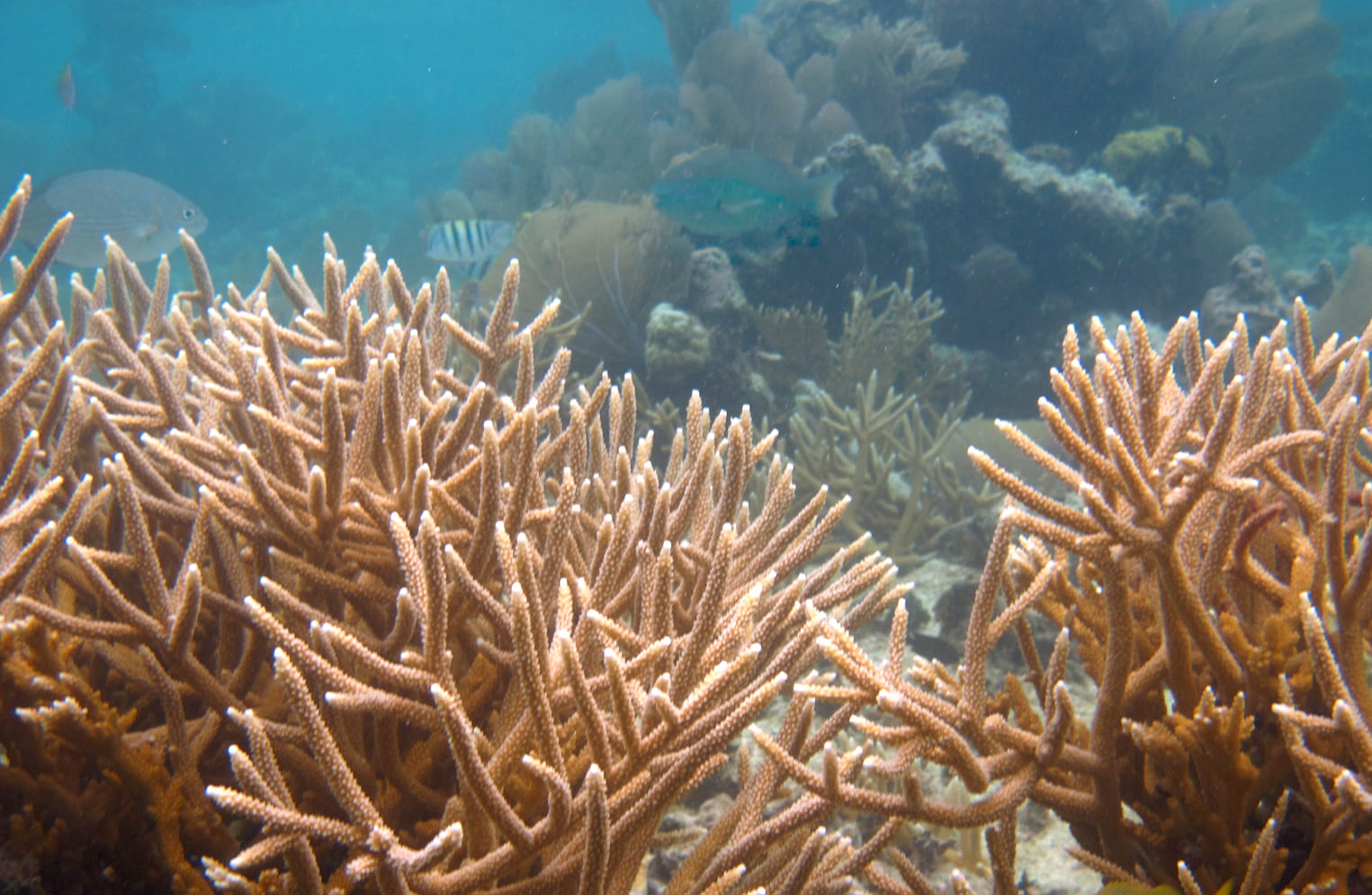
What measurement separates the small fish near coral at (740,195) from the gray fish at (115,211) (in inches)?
182

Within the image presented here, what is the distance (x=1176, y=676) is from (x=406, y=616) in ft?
5.50

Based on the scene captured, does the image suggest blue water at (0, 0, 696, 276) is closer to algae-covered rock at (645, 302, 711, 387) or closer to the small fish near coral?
the small fish near coral

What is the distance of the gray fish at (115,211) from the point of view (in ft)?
20.9

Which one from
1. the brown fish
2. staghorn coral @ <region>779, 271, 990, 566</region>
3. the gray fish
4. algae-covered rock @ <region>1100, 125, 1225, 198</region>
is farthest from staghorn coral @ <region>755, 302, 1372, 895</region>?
the brown fish

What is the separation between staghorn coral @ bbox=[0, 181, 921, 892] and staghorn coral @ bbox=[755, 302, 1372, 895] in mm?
296

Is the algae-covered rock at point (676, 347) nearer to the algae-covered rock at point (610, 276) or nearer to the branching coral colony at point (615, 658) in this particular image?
the algae-covered rock at point (610, 276)

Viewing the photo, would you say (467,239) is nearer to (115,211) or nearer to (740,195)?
(740,195)

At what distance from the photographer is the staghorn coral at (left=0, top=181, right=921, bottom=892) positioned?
4.06ft

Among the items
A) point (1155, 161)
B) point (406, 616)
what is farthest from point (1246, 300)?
point (406, 616)

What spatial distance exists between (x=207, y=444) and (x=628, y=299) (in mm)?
5523

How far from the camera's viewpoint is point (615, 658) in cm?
114

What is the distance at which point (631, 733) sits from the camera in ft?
4.01

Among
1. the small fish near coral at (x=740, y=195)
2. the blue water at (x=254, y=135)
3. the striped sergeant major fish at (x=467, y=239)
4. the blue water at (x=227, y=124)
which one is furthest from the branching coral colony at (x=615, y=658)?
the blue water at (x=254, y=135)

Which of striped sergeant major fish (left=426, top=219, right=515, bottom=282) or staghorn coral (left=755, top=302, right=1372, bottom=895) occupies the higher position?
striped sergeant major fish (left=426, top=219, right=515, bottom=282)
